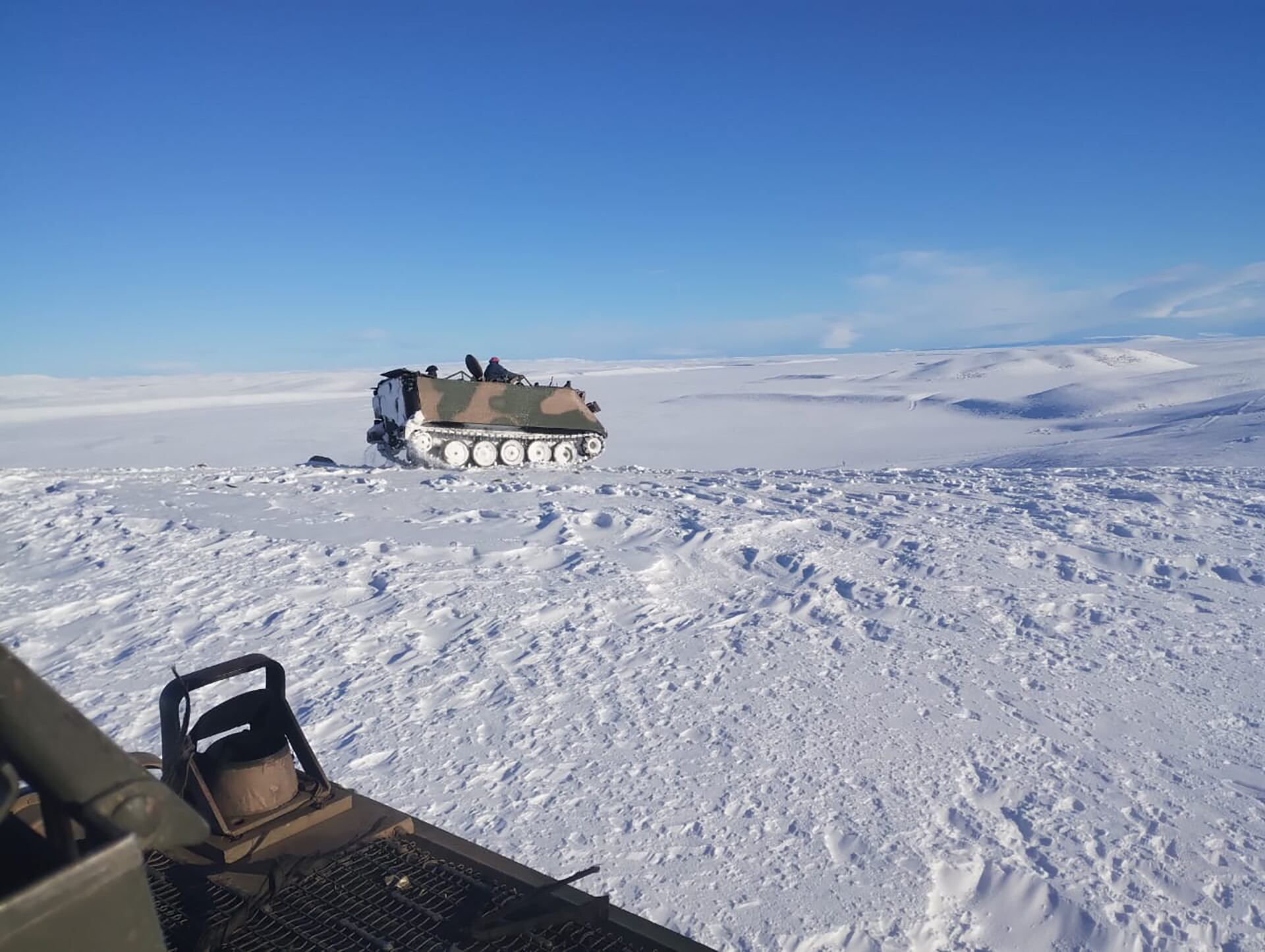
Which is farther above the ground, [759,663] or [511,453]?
[511,453]

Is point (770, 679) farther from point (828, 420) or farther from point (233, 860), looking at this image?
point (828, 420)

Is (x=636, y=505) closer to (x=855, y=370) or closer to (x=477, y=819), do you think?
(x=477, y=819)

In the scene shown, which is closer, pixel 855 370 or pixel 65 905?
pixel 65 905

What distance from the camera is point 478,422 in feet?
53.6

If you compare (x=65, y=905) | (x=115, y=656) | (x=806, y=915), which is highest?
(x=65, y=905)

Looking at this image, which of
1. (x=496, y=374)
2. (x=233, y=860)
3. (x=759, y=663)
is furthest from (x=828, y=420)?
(x=233, y=860)

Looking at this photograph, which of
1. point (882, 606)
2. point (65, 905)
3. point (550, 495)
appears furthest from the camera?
point (550, 495)

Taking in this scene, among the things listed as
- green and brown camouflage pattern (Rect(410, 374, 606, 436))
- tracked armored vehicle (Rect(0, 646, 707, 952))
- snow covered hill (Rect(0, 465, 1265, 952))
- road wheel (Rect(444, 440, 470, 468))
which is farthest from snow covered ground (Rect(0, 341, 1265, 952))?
green and brown camouflage pattern (Rect(410, 374, 606, 436))

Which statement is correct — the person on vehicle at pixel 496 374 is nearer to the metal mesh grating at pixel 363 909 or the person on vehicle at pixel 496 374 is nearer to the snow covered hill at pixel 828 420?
the snow covered hill at pixel 828 420

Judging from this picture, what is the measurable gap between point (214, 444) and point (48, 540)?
2755 centimetres

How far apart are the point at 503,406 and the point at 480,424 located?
59 cm

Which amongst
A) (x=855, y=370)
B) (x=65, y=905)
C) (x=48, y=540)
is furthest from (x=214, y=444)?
(x=855, y=370)

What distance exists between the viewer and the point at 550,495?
12.3 m

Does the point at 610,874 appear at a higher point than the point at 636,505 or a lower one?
lower
